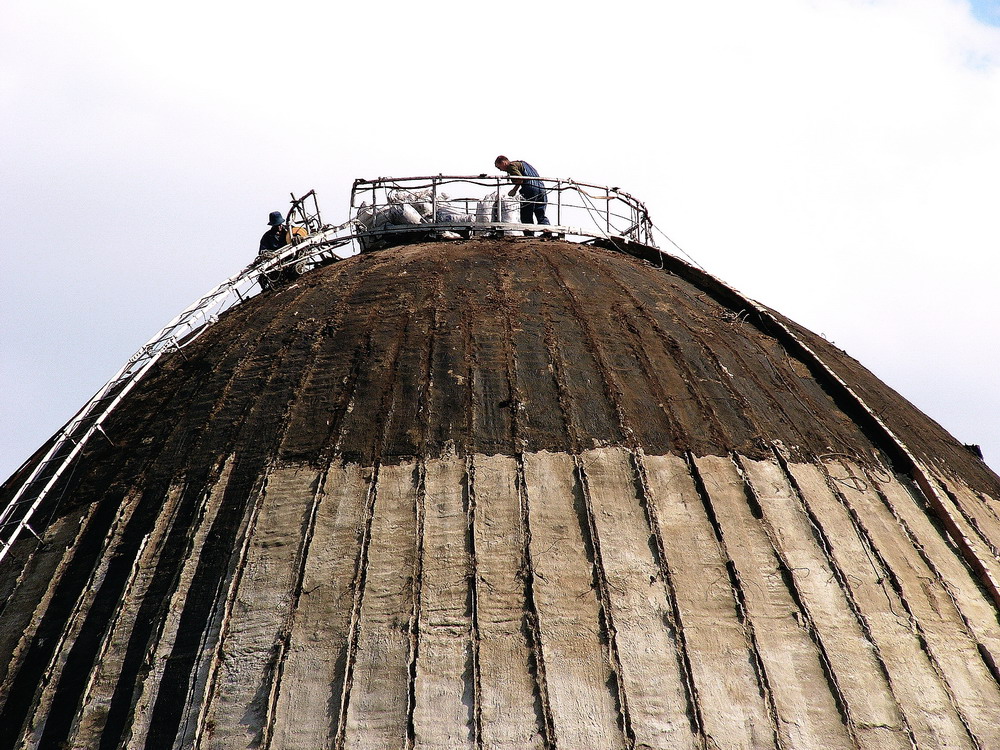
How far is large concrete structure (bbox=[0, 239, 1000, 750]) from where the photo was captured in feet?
35.2

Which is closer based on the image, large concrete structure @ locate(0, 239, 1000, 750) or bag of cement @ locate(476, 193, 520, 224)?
large concrete structure @ locate(0, 239, 1000, 750)

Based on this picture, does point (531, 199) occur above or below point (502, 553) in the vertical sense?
above

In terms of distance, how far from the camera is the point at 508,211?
18.8 meters

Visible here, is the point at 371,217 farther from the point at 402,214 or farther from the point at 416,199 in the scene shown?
the point at 416,199

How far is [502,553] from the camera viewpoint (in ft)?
38.2

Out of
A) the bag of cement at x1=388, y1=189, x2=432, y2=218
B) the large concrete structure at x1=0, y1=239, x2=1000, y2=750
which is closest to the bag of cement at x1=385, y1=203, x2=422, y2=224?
the bag of cement at x1=388, y1=189, x2=432, y2=218

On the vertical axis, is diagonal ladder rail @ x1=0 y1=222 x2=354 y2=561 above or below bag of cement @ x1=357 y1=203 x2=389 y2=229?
below

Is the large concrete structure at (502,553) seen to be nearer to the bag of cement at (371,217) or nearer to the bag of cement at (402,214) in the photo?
the bag of cement at (402,214)

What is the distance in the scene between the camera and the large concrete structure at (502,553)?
10742 millimetres

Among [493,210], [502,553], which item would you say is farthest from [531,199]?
[502,553]

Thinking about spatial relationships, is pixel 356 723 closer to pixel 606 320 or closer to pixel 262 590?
pixel 262 590

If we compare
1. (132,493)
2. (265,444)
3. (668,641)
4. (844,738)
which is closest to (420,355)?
(265,444)

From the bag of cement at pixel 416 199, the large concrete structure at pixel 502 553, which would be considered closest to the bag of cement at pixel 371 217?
the bag of cement at pixel 416 199

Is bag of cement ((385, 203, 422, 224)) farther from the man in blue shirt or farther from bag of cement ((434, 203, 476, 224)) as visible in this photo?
the man in blue shirt
